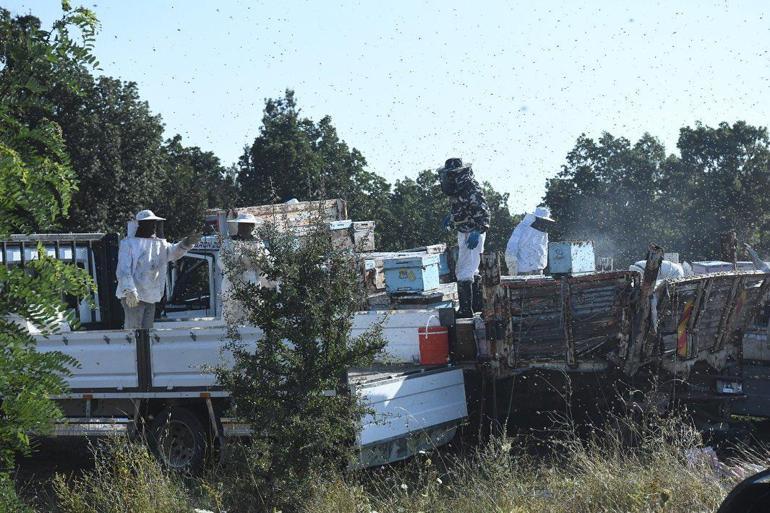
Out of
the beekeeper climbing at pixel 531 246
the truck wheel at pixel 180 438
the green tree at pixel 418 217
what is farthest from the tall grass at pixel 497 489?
the green tree at pixel 418 217

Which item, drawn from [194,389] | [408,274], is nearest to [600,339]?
[408,274]

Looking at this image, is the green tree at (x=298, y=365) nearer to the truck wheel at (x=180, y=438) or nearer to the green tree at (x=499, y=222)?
the truck wheel at (x=180, y=438)

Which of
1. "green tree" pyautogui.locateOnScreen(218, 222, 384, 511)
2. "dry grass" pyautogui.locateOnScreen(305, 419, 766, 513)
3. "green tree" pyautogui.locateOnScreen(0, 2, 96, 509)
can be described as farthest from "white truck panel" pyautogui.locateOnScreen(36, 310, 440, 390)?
"green tree" pyautogui.locateOnScreen(0, 2, 96, 509)

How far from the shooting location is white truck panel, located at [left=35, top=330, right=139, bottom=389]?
31.3 ft

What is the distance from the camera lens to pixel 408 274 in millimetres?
11023

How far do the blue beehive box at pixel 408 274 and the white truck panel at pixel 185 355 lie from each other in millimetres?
2496

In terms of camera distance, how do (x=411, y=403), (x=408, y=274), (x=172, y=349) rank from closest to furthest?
(x=411, y=403), (x=172, y=349), (x=408, y=274)

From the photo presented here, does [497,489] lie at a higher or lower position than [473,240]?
lower

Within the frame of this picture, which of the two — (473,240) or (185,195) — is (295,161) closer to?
(185,195)

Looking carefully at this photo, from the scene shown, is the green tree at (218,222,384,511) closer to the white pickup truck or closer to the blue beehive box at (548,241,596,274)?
the white pickup truck

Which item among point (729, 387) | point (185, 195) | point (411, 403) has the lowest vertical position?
point (729, 387)

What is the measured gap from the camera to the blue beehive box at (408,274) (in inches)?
431

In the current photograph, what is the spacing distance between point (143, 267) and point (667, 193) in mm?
20839

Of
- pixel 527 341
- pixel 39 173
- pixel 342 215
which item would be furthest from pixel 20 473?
pixel 342 215
